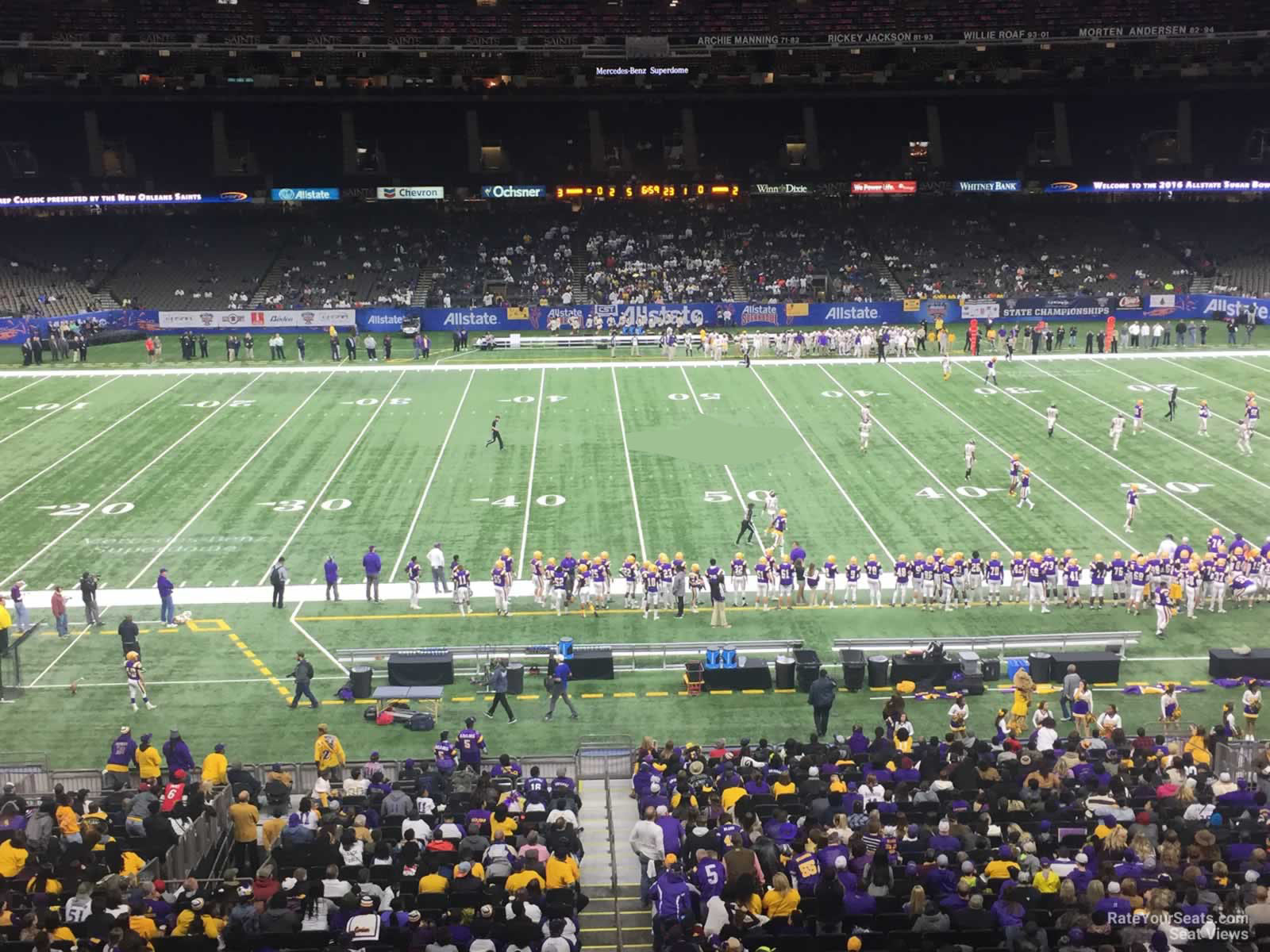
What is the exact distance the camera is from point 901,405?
145 ft

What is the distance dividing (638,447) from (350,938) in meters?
27.9

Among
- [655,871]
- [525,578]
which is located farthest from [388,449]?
[655,871]

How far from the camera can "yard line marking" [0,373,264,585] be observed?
30.3m

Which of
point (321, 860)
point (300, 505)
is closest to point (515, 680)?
point (321, 860)

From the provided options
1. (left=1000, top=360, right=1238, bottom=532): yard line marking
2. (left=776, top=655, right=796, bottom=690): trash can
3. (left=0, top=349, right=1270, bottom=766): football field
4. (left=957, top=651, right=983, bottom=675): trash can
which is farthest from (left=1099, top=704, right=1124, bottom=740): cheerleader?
(left=1000, top=360, right=1238, bottom=532): yard line marking

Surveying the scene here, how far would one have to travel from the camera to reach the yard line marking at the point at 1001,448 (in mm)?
31158

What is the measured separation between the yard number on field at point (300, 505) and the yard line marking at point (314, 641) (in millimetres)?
6328

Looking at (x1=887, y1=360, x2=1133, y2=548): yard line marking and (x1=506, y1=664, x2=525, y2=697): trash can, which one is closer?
(x1=506, y1=664, x2=525, y2=697): trash can

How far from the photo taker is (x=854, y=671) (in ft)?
76.1

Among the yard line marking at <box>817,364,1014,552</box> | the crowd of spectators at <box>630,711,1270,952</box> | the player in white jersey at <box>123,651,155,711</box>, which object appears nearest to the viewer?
the crowd of spectators at <box>630,711,1270,952</box>

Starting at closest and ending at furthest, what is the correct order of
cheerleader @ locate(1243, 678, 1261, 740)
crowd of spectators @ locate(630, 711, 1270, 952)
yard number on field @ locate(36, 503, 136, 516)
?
crowd of spectators @ locate(630, 711, 1270, 952)
cheerleader @ locate(1243, 678, 1261, 740)
yard number on field @ locate(36, 503, 136, 516)

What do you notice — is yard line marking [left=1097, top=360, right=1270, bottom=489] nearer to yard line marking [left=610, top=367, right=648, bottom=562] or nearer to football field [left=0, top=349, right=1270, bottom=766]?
football field [left=0, top=349, right=1270, bottom=766]

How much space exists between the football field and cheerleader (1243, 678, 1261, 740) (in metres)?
1.02

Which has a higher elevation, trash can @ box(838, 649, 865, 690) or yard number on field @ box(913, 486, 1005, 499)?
yard number on field @ box(913, 486, 1005, 499)
